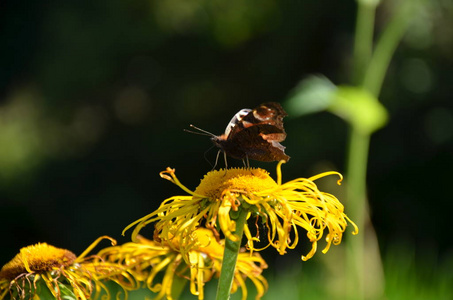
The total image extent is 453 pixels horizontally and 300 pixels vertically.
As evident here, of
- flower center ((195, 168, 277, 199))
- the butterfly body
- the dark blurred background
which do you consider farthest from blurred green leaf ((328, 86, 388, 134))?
the dark blurred background

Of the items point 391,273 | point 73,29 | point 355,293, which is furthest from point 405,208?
point 73,29

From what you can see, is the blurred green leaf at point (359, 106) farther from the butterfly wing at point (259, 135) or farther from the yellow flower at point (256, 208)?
the yellow flower at point (256, 208)

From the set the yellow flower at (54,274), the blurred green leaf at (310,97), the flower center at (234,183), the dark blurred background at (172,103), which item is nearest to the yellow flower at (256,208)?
the flower center at (234,183)

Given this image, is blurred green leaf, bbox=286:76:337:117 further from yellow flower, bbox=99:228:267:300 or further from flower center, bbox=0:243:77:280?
flower center, bbox=0:243:77:280

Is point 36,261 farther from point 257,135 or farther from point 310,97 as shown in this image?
point 310,97

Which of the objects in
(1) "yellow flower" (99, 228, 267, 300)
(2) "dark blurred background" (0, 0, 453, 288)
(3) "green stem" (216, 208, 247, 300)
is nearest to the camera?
(3) "green stem" (216, 208, 247, 300)

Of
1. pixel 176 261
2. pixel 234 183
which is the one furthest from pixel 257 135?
pixel 176 261

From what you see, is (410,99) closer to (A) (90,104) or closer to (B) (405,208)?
(B) (405,208)
